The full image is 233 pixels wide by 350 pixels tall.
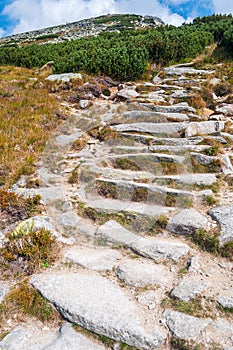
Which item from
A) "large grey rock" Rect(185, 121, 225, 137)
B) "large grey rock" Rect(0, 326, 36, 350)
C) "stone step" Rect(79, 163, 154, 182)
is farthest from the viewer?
"large grey rock" Rect(185, 121, 225, 137)

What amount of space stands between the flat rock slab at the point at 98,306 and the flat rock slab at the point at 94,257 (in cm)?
31

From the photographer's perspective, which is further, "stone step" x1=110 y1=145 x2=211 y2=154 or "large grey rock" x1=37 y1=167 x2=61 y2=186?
"stone step" x1=110 y1=145 x2=211 y2=154

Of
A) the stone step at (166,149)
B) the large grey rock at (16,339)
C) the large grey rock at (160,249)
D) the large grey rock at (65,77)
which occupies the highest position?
the large grey rock at (65,77)

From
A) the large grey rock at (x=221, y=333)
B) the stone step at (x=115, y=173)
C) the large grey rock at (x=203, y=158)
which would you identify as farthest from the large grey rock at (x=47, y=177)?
the large grey rock at (x=221, y=333)

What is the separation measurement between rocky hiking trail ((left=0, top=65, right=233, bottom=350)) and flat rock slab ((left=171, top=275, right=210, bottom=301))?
16 millimetres

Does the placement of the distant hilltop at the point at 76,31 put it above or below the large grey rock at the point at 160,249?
above

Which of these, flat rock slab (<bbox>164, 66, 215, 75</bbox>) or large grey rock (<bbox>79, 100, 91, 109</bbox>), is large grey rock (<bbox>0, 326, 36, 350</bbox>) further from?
flat rock slab (<bbox>164, 66, 215, 75</bbox>)

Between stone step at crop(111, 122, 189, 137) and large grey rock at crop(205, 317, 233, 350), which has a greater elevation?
stone step at crop(111, 122, 189, 137)

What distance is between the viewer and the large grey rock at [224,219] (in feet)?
18.7

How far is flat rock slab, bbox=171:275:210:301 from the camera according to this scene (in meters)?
4.58

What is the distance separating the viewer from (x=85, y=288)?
4727 mm

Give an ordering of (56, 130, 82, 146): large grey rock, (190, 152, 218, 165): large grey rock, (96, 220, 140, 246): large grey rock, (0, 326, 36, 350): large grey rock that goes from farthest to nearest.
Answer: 1. (56, 130, 82, 146): large grey rock
2. (190, 152, 218, 165): large grey rock
3. (96, 220, 140, 246): large grey rock
4. (0, 326, 36, 350): large grey rock

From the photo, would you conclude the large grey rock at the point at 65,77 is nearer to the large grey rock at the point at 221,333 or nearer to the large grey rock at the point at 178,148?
the large grey rock at the point at 178,148

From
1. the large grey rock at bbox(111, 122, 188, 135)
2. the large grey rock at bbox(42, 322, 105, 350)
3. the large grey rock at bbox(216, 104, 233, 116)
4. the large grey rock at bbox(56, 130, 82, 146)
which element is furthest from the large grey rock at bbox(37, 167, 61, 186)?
the large grey rock at bbox(216, 104, 233, 116)
